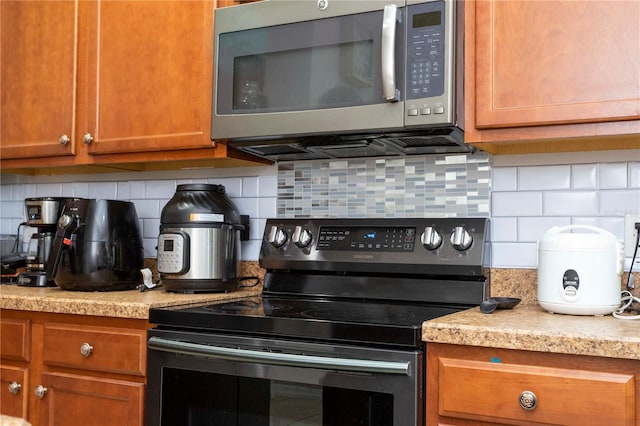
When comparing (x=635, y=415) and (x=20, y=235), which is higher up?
(x=20, y=235)

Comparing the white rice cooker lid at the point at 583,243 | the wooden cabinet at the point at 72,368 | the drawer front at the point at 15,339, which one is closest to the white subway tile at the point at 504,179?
the white rice cooker lid at the point at 583,243

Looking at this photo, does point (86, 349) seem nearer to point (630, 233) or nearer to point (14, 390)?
point (14, 390)

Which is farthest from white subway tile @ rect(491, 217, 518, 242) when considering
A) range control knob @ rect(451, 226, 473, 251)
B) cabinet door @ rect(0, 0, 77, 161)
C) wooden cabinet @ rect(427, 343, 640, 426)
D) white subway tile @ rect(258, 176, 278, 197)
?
cabinet door @ rect(0, 0, 77, 161)

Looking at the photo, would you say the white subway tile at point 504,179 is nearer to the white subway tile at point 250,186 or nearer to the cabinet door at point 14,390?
the white subway tile at point 250,186

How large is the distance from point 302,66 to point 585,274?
0.90 m

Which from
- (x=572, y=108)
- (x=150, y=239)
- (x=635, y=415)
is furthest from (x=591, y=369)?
(x=150, y=239)

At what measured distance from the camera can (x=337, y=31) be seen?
171 centimetres

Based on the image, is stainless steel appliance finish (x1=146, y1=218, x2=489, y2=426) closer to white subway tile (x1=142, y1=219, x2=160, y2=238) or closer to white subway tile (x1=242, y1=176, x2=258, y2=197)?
white subway tile (x1=242, y1=176, x2=258, y2=197)

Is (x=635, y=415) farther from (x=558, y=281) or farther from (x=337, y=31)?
(x=337, y=31)

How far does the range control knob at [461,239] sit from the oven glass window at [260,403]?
0.57 m

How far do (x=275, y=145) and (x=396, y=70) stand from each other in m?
0.46

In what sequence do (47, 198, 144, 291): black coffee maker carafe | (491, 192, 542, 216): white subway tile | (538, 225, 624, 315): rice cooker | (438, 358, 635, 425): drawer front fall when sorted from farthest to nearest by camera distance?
(47, 198, 144, 291): black coffee maker carafe < (491, 192, 542, 216): white subway tile < (538, 225, 624, 315): rice cooker < (438, 358, 635, 425): drawer front

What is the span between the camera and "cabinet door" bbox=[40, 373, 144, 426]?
5.25ft

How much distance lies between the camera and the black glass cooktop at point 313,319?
1.30 m
